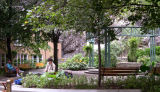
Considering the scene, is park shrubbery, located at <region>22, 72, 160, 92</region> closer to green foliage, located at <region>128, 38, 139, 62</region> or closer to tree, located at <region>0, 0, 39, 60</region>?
tree, located at <region>0, 0, 39, 60</region>

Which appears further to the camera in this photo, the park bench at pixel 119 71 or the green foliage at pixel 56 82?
the park bench at pixel 119 71

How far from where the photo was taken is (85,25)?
1047 centimetres

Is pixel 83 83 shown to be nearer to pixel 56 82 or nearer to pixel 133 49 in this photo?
pixel 56 82

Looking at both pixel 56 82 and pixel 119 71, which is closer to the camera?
pixel 56 82

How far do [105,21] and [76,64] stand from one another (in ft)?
45.3

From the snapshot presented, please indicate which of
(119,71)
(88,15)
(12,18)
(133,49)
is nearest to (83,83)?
(88,15)

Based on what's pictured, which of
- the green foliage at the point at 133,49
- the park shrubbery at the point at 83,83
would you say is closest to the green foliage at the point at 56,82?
the park shrubbery at the point at 83,83

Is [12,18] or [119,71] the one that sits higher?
[12,18]

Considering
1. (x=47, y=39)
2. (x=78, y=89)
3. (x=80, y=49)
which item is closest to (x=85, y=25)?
(x=78, y=89)

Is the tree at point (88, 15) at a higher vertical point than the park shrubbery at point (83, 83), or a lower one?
higher

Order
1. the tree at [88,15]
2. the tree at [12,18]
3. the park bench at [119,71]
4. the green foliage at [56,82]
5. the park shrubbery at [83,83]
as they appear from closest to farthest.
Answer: the tree at [88,15]
the park shrubbery at [83,83]
the green foliage at [56,82]
the park bench at [119,71]
the tree at [12,18]

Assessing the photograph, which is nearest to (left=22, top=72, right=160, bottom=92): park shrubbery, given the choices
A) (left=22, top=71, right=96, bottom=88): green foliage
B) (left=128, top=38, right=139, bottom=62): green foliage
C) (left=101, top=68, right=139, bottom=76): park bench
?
(left=22, top=71, right=96, bottom=88): green foliage

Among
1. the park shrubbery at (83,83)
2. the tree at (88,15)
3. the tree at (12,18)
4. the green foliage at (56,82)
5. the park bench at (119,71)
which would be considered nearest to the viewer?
the tree at (88,15)

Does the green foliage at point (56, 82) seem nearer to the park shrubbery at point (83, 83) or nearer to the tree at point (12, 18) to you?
the park shrubbery at point (83, 83)
